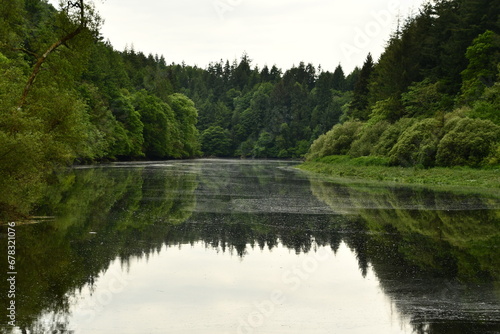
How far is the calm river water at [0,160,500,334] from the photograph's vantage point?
770cm

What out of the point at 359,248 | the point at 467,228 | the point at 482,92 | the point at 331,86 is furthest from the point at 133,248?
the point at 331,86

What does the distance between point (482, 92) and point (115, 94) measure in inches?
2121

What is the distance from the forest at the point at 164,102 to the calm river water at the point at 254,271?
300cm

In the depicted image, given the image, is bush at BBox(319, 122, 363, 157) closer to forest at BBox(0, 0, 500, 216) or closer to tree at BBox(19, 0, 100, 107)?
forest at BBox(0, 0, 500, 216)

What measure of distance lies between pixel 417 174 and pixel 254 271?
34.8m

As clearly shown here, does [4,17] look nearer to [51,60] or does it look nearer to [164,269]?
[51,60]

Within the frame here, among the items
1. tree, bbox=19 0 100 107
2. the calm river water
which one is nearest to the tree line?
the calm river water

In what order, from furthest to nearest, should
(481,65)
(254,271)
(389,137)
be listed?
(389,137) → (481,65) → (254,271)

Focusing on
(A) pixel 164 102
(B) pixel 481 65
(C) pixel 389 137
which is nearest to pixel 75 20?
(C) pixel 389 137

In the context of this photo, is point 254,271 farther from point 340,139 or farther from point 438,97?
point 340,139

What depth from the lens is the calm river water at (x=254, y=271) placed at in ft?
25.3

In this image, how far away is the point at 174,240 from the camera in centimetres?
1427

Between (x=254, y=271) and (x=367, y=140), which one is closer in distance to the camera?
(x=254, y=271)

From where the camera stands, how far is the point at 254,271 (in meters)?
11.0
